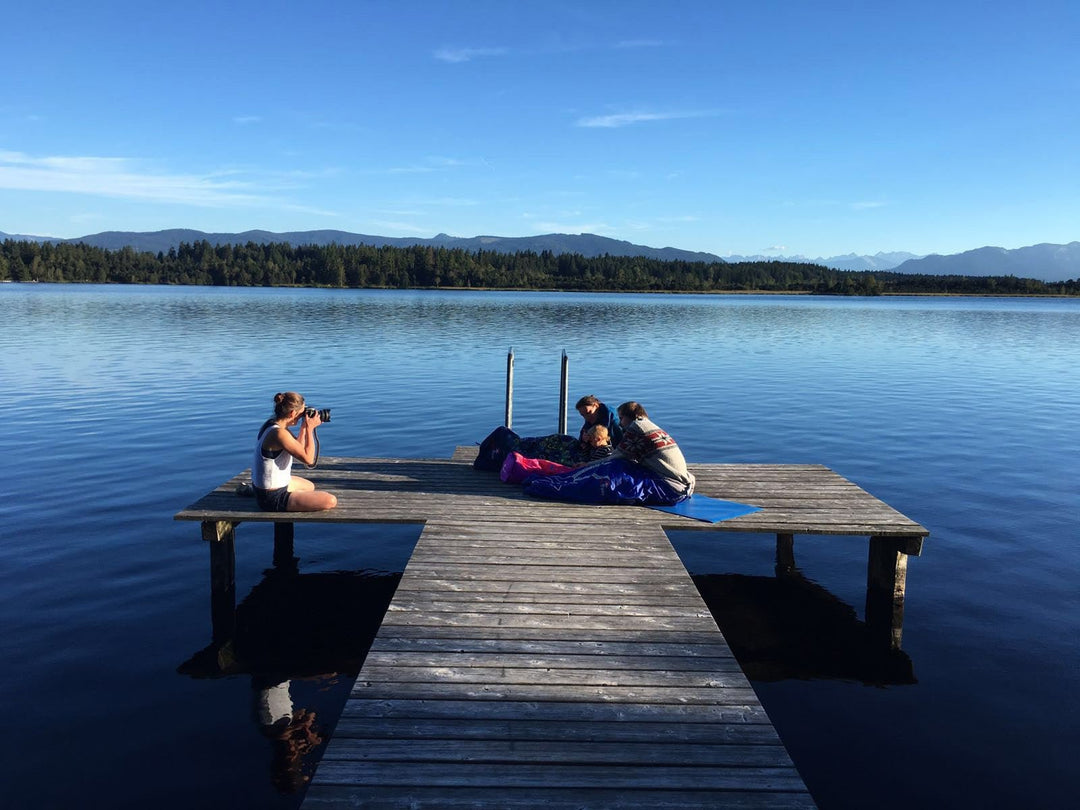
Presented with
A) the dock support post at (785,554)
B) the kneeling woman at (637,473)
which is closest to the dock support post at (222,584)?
the kneeling woman at (637,473)

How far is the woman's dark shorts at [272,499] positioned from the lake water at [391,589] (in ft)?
5.34

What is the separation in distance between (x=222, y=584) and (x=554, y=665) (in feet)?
19.3

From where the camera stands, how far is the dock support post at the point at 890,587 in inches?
390

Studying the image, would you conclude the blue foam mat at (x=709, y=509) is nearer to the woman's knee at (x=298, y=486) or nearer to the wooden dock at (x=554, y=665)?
the wooden dock at (x=554, y=665)

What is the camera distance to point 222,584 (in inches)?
401

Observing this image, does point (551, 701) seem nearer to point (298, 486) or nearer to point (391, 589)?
point (298, 486)

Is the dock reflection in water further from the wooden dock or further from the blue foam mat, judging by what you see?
the blue foam mat

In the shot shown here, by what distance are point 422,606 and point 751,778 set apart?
3548 mm

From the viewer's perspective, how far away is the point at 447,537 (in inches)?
370

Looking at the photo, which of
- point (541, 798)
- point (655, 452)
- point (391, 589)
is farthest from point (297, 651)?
point (541, 798)

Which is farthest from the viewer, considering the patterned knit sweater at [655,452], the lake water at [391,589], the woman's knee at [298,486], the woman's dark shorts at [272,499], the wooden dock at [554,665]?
the patterned knit sweater at [655,452]

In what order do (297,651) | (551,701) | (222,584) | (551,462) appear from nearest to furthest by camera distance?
(551,701) → (297,651) → (222,584) → (551,462)

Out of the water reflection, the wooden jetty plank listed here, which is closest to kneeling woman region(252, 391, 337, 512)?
→ the wooden jetty plank

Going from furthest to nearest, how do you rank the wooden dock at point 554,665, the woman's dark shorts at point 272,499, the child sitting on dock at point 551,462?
the child sitting on dock at point 551,462 → the woman's dark shorts at point 272,499 → the wooden dock at point 554,665
